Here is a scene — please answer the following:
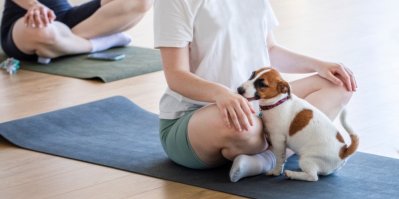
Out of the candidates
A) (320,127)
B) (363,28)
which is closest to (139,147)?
(320,127)

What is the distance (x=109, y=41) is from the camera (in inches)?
144

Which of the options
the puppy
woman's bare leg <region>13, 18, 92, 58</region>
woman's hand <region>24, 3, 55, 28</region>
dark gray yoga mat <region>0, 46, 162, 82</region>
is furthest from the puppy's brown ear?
woman's bare leg <region>13, 18, 92, 58</region>

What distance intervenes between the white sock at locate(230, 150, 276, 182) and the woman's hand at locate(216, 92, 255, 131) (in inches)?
5.1

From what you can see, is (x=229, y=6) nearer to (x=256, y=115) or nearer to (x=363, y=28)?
(x=256, y=115)

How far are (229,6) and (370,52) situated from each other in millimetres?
1447

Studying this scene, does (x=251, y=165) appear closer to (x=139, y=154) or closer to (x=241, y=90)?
(x=241, y=90)

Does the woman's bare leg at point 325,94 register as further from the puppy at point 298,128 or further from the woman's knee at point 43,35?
the woman's knee at point 43,35

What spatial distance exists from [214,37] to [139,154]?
41cm

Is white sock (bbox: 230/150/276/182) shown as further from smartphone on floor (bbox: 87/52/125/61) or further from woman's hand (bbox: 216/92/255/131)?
smartphone on floor (bbox: 87/52/125/61)

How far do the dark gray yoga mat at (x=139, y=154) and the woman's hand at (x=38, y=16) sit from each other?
0.68 m

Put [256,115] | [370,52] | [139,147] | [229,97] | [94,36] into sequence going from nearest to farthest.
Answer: [229,97]
[256,115]
[139,147]
[370,52]
[94,36]

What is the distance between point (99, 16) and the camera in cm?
355

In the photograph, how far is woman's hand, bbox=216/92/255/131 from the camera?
1789 millimetres

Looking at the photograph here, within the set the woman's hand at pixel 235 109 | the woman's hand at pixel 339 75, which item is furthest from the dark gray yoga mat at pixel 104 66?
the woman's hand at pixel 235 109
